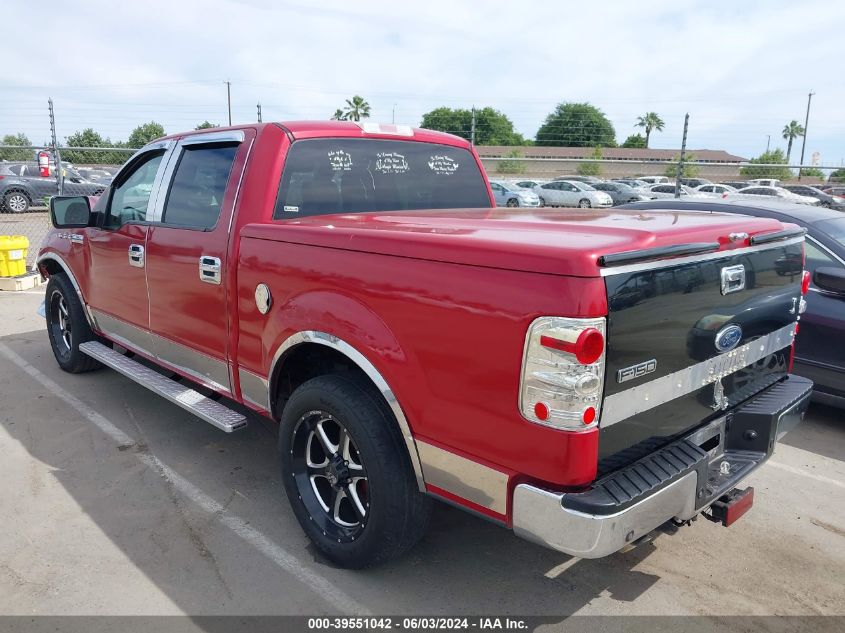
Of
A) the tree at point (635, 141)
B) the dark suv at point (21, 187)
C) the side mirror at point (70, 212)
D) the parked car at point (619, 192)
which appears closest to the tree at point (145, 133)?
the dark suv at point (21, 187)

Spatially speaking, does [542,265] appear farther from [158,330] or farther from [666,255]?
[158,330]

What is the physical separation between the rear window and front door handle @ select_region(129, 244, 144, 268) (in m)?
1.26

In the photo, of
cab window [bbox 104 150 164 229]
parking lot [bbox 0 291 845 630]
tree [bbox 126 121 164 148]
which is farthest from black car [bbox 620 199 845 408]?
tree [bbox 126 121 164 148]

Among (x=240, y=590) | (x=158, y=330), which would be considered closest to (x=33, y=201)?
(x=158, y=330)

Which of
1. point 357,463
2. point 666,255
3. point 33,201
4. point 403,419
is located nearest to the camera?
point 666,255

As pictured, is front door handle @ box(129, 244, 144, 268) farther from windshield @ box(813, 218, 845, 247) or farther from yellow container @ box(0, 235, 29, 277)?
yellow container @ box(0, 235, 29, 277)

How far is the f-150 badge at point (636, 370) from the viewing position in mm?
2096

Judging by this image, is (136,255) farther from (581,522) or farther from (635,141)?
(635,141)

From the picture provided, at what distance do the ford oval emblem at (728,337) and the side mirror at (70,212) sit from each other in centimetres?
415

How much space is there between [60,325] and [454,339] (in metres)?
4.90

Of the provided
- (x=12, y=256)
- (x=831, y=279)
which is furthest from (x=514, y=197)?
(x=831, y=279)

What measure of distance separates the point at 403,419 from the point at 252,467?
1.89 meters

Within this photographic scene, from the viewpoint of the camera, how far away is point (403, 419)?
2.49 metres

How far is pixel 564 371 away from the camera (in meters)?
1.98
